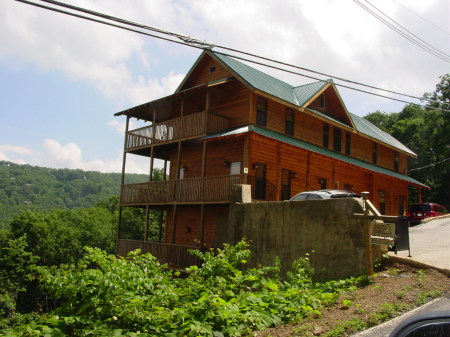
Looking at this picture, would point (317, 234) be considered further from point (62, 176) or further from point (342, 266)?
point (62, 176)

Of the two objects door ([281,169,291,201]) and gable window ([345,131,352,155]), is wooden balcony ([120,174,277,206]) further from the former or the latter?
gable window ([345,131,352,155])

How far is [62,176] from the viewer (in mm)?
168375

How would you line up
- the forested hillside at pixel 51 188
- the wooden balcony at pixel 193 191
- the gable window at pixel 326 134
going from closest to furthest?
the wooden balcony at pixel 193 191 → the gable window at pixel 326 134 → the forested hillside at pixel 51 188

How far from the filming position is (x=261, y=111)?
2336cm

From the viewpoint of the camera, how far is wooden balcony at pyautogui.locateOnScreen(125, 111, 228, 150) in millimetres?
22078

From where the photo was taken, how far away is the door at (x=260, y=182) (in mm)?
22109

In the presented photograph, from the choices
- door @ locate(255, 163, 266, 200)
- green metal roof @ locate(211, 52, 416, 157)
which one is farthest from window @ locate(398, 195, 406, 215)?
door @ locate(255, 163, 266, 200)

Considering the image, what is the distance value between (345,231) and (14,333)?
7947 mm

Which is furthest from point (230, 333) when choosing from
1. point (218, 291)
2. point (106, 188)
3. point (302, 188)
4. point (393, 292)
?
point (106, 188)

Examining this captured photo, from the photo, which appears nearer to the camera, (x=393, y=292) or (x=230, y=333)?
(x=230, y=333)

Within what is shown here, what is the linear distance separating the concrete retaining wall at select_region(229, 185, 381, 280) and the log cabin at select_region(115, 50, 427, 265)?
4750 millimetres

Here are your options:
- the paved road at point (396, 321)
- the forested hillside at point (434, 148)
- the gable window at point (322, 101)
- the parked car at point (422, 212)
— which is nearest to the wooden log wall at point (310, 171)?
the parked car at point (422, 212)

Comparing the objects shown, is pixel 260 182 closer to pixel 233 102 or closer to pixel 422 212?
pixel 233 102

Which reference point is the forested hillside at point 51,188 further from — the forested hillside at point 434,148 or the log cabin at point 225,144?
the log cabin at point 225,144
